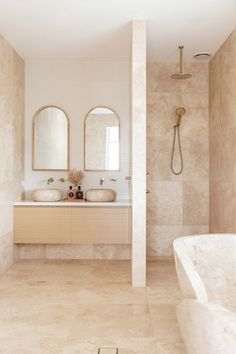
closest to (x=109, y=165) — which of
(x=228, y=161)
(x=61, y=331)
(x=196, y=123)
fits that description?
(x=196, y=123)

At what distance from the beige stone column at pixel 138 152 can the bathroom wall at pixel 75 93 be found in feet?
4.05

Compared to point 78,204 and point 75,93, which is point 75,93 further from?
point 78,204

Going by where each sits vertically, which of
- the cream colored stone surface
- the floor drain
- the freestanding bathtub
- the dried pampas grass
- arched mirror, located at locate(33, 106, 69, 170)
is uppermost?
arched mirror, located at locate(33, 106, 69, 170)

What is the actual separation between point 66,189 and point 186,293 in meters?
2.84

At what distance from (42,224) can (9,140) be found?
107 centimetres

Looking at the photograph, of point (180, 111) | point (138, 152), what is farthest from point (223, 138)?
point (138, 152)

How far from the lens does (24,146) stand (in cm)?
459

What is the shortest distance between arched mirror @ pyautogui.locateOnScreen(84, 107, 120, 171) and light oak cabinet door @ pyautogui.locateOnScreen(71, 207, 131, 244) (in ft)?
2.26

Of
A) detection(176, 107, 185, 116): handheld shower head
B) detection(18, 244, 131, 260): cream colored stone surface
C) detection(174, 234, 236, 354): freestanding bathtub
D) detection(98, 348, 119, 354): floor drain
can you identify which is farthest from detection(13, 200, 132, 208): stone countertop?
detection(98, 348, 119, 354): floor drain

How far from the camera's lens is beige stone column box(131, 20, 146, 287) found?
130 inches

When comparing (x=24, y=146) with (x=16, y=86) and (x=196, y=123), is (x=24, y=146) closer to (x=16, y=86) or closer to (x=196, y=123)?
(x=16, y=86)

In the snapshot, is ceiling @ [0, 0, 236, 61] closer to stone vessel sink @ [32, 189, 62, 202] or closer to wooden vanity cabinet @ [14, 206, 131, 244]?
stone vessel sink @ [32, 189, 62, 202]

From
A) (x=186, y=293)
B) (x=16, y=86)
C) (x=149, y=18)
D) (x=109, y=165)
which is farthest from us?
(x=109, y=165)

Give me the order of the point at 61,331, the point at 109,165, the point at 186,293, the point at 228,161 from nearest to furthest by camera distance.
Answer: the point at 186,293
the point at 61,331
the point at 228,161
the point at 109,165
